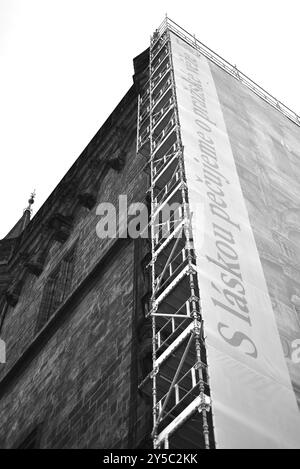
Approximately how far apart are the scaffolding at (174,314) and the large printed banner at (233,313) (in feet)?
0.43

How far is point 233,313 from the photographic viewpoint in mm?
8164

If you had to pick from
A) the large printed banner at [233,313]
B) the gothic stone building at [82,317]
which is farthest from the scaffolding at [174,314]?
the gothic stone building at [82,317]

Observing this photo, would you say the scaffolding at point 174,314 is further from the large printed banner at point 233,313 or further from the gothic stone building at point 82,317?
the gothic stone building at point 82,317

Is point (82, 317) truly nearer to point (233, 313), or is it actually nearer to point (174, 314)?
point (174, 314)

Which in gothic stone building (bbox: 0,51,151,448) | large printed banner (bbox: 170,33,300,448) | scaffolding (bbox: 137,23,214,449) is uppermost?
large printed banner (bbox: 170,33,300,448)

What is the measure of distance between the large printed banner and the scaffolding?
0.43 ft

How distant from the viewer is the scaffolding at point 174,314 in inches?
281

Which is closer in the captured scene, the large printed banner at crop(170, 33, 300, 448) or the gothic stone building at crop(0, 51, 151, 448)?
the large printed banner at crop(170, 33, 300, 448)

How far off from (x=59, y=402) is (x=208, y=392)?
4.77 m

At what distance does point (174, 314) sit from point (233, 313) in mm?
746

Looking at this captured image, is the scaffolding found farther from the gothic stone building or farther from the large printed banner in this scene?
the gothic stone building

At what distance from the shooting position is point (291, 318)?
9.51 metres

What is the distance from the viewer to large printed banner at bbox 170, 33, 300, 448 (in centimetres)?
679

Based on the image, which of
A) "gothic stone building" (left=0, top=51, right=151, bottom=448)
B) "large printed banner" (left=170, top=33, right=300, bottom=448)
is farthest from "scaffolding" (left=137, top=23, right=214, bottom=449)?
"gothic stone building" (left=0, top=51, right=151, bottom=448)
